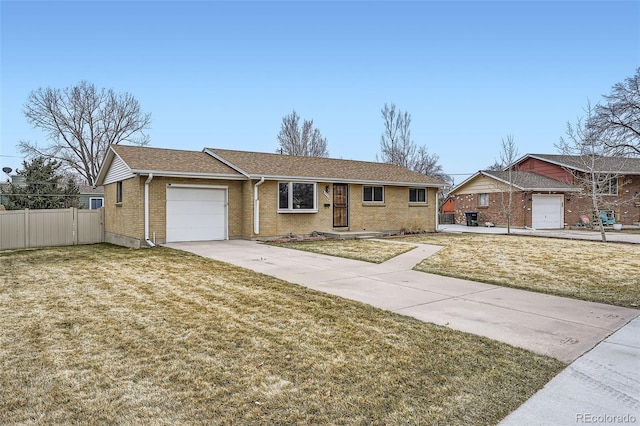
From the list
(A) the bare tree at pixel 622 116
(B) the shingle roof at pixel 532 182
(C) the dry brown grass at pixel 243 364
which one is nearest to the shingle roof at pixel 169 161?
(C) the dry brown grass at pixel 243 364

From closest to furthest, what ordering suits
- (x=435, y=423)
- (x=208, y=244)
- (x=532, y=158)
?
1. (x=435, y=423)
2. (x=208, y=244)
3. (x=532, y=158)

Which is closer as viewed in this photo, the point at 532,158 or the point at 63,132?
the point at 532,158

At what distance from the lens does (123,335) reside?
430 cm

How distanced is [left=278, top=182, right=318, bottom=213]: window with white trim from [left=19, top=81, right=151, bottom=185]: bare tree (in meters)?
22.1

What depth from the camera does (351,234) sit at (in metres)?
16.5

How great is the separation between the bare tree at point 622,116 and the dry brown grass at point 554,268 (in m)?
19.5

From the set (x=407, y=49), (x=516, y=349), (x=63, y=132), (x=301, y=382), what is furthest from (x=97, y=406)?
(x=63, y=132)

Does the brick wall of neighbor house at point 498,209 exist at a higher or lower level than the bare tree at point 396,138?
lower

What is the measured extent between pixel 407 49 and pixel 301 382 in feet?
57.0

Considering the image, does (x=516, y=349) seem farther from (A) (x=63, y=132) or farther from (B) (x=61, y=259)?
(A) (x=63, y=132)

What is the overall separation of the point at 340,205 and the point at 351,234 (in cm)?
161

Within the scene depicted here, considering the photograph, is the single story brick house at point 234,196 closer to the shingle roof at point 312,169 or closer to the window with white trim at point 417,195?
the shingle roof at point 312,169

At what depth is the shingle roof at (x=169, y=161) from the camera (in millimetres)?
13359

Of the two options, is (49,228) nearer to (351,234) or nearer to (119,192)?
(119,192)
